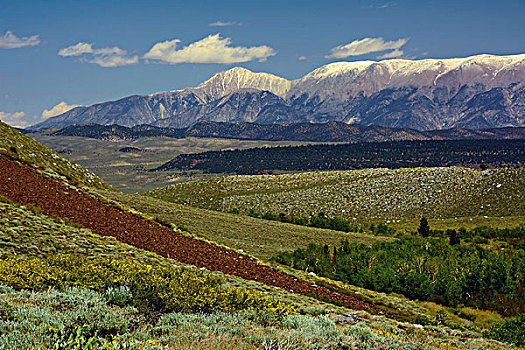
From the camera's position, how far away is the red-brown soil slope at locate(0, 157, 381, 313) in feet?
75.9

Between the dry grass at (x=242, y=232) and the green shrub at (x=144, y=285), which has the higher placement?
the green shrub at (x=144, y=285)

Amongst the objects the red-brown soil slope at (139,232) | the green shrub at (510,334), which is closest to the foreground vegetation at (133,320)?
the green shrub at (510,334)

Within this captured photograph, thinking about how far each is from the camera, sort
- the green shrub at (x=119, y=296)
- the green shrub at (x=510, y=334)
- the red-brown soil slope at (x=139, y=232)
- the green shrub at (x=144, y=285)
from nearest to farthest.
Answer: the green shrub at (x=119, y=296) → the green shrub at (x=144, y=285) → the green shrub at (x=510, y=334) → the red-brown soil slope at (x=139, y=232)

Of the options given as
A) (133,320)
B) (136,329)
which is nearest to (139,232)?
(133,320)

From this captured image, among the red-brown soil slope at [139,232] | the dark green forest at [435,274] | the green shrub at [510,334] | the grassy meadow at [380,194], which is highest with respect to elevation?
the red-brown soil slope at [139,232]

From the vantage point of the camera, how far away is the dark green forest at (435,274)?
28.5 meters

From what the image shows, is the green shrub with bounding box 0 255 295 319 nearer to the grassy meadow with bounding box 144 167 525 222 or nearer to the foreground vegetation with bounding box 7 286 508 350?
the foreground vegetation with bounding box 7 286 508 350

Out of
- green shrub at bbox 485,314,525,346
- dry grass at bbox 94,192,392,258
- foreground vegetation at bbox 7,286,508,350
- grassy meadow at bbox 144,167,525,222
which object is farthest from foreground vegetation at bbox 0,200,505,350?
grassy meadow at bbox 144,167,525,222

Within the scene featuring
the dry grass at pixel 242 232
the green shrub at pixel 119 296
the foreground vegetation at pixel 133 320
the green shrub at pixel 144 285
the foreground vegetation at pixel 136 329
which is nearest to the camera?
the foreground vegetation at pixel 136 329

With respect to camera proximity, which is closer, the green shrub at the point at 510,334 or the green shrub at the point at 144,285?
the green shrub at the point at 144,285

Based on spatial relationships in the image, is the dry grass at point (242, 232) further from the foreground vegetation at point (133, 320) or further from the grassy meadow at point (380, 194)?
the grassy meadow at point (380, 194)

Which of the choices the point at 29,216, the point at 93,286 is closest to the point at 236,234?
the point at 29,216

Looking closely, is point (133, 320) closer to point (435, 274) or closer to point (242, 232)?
point (435, 274)

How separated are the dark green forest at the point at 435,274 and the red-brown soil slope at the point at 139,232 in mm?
8288
